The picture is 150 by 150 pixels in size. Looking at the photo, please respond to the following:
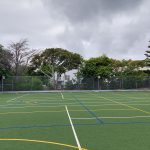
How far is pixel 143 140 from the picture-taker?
916 cm

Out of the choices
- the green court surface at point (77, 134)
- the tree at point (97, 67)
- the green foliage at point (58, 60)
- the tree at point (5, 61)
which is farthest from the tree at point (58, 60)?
the green court surface at point (77, 134)

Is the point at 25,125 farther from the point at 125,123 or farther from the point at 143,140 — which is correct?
the point at 143,140

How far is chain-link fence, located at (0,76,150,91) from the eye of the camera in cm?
5078

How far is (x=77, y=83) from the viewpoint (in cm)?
5409

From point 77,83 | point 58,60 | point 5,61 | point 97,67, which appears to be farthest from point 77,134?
point 58,60

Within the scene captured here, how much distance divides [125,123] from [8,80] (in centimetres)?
3937

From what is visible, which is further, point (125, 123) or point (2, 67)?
point (2, 67)

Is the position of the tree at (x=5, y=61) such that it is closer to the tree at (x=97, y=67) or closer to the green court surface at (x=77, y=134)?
the tree at (x=97, y=67)

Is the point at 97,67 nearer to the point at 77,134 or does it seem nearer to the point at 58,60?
the point at 58,60

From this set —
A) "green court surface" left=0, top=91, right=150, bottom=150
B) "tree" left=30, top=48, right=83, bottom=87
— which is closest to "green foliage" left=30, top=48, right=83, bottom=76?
"tree" left=30, top=48, right=83, bottom=87

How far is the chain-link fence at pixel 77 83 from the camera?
5078cm

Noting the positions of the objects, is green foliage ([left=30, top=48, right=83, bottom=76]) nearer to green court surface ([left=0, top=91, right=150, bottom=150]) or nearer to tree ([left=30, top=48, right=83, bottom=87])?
tree ([left=30, top=48, right=83, bottom=87])

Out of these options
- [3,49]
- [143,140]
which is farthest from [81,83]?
[143,140]

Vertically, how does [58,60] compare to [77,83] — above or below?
above
